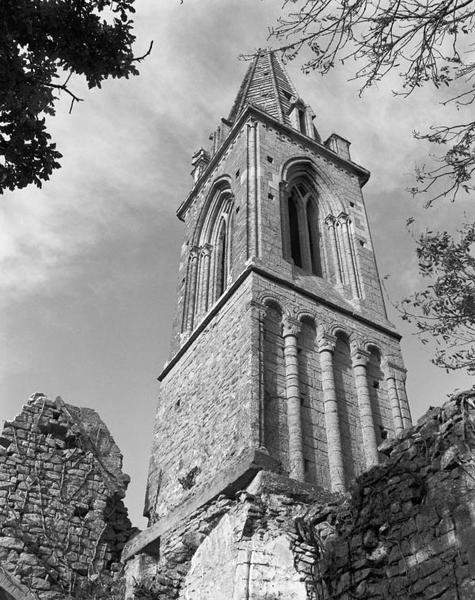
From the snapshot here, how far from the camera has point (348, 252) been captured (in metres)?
14.2

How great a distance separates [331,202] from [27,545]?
31.9ft

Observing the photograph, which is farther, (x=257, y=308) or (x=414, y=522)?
(x=257, y=308)

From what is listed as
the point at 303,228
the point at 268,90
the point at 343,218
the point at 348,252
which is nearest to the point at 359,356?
the point at 348,252

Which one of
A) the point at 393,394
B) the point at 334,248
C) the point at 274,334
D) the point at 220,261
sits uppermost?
the point at 220,261

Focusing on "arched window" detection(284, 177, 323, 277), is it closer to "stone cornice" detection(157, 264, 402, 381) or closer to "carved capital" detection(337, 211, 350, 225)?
"carved capital" detection(337, 211, 350, 225)

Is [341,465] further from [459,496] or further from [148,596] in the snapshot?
[459,496]

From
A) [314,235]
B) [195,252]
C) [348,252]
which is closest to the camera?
[348,252]

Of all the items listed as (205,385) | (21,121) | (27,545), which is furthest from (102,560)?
(21,121)

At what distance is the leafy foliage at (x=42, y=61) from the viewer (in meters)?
4.34

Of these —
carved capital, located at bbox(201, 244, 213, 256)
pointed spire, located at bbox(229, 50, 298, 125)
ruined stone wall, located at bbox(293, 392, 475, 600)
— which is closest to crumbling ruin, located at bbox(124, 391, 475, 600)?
ruined stone wall, located at bbox(293, 392, 475, 600)

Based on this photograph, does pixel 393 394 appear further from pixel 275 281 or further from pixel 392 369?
pixel 275 281

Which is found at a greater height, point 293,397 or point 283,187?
point 283,187

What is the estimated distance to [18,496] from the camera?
9320 millimetres

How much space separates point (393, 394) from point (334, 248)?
3.91 m
